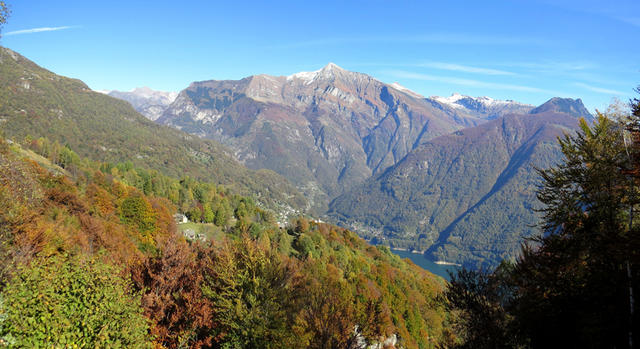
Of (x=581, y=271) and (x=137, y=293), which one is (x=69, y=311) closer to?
(x=137, y=293)

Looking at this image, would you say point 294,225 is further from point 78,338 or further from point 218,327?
point 78,338

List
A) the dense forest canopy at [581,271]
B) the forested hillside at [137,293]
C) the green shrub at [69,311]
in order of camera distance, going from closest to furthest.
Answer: the green shrub at [69,311] → the forested hillside at [137,293] → the dense forest canopy at [581,271]

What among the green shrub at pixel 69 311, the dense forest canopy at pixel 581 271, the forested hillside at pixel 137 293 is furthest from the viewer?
the dense forest canopy at pixel 581 271

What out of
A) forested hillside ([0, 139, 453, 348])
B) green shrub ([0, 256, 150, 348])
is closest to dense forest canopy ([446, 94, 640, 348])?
forested hillside ([0, 139, 453, 348])

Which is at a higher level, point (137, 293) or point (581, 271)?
point (581, 271)

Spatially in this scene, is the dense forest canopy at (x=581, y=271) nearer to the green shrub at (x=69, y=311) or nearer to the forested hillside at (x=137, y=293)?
the forested hillside at (x=137, y=293)

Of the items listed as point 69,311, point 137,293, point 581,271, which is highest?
point 581,271

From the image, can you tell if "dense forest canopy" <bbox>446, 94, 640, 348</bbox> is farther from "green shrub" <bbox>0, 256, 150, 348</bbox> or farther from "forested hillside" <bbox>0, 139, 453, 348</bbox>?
"green shrub" <bbox>0, 256, 150, 348</bbox>

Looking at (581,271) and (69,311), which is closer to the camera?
(69,311)

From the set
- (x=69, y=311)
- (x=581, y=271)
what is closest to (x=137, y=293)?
(x=69, y=311)

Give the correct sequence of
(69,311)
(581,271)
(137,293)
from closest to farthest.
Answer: (69,311)
(581,271)
(137,293)

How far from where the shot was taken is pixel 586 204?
18516 mm

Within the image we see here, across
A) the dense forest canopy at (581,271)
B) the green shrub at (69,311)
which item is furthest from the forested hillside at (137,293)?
the dense forest canopy at (581,271)

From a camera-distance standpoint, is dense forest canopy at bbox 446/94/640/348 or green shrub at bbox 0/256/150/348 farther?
dense forest canopy at bbox 446/94/640/348
